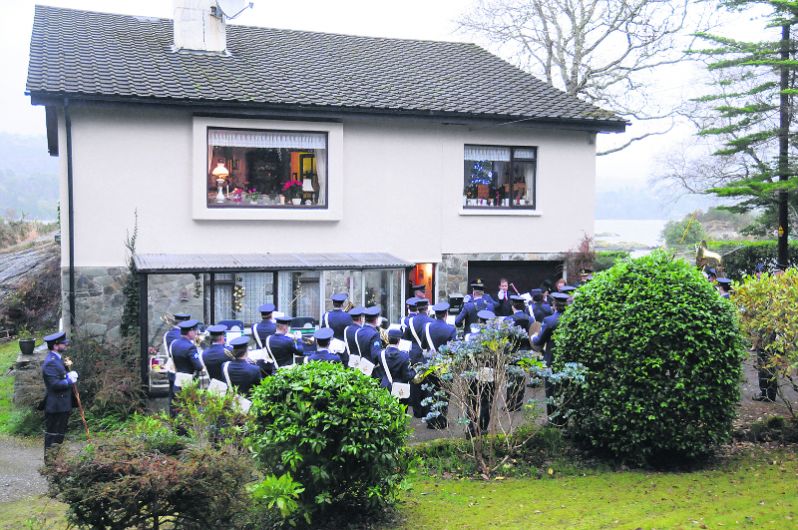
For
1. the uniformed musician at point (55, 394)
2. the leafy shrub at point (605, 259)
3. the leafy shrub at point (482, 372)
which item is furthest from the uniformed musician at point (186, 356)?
the leafy shrub at point (605, 259)

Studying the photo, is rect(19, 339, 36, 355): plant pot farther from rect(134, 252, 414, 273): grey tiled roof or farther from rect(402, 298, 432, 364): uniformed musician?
rect(402, 298, 432, 364): uniformed musician

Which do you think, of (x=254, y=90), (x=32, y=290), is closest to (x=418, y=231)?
(x=254, y=90)

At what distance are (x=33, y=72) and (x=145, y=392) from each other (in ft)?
22.4

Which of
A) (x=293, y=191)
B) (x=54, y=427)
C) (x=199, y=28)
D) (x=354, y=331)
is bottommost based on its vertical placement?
(x=54, y=427)

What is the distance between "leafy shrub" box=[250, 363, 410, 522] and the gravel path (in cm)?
405

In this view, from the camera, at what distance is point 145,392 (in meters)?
12.8

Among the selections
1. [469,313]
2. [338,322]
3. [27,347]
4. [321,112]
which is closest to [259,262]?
[338,322]

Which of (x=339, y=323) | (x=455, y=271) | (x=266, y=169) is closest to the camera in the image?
(x=339, y=323)

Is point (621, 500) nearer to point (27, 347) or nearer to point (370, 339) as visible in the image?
point (370, 339)

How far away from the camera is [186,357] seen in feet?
36.4

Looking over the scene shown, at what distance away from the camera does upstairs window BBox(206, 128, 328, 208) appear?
53.3ft

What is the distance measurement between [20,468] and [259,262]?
19.4ft

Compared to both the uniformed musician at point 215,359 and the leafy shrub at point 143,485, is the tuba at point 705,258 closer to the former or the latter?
the uniformed musician at point 215,359

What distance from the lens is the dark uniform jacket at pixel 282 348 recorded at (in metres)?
11.6
